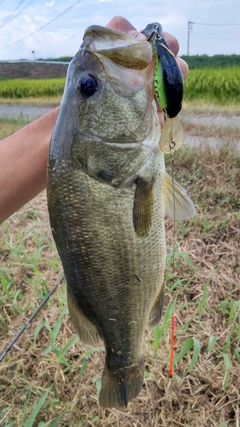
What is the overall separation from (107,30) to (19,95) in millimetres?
18505

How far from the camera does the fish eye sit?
1140 millimetres

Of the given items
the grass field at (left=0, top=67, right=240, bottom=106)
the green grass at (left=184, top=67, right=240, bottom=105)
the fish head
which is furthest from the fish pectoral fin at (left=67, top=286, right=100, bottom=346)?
the green grass at (left=184, top=67, right=240, bottom=105)

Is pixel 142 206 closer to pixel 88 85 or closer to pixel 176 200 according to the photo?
pixel 176 200

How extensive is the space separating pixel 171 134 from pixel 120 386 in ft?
2.76

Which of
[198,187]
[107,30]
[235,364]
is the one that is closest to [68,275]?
[107,30]

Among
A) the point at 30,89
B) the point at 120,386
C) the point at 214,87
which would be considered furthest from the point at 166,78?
the point at 30,89

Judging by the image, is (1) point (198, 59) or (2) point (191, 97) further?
(1) point (198, 59)

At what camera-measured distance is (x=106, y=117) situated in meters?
1.18

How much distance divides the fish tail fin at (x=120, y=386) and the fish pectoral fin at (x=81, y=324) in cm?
17

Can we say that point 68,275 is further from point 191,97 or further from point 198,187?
point 191,97

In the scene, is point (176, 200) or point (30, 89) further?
point (30, 89)

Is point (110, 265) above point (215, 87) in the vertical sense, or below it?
above

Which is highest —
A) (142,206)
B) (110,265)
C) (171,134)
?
(171,134)

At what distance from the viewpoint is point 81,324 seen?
1340 mm
